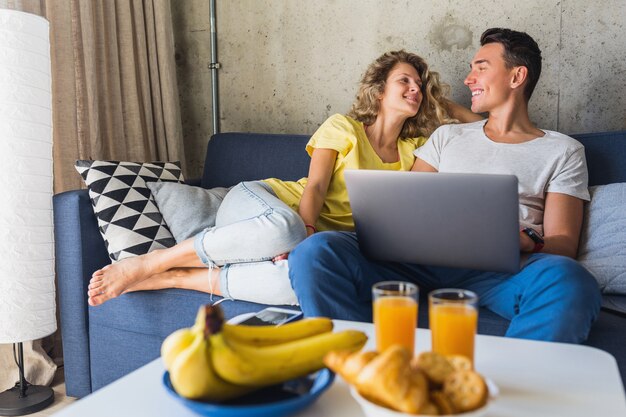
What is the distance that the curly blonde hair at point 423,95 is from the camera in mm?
2396

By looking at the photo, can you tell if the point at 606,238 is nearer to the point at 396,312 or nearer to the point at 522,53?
the point at 522,53

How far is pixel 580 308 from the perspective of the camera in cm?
141

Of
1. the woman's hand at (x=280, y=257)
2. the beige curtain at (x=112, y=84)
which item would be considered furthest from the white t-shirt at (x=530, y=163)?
the beige curtain at (x=112, y=84)

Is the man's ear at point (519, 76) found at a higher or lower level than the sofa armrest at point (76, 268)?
higher

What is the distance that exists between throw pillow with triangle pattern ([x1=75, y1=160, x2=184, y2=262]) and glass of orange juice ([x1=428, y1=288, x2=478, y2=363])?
1408 mm

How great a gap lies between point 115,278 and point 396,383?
1413 millimetres

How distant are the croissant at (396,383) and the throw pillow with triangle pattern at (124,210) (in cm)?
148

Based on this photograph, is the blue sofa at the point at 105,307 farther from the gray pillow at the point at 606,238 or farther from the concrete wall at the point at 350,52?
the concrete wall at the point at 350,52

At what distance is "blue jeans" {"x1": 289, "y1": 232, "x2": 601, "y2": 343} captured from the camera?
1.42 meters

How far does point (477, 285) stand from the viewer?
5.62 feet

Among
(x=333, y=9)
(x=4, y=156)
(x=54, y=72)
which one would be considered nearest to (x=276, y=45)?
(x=333, y=9)

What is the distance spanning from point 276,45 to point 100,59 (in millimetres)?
788

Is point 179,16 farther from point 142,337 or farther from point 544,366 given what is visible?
point 544,366

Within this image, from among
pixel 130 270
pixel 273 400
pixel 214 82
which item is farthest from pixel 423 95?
pixel 273 400
